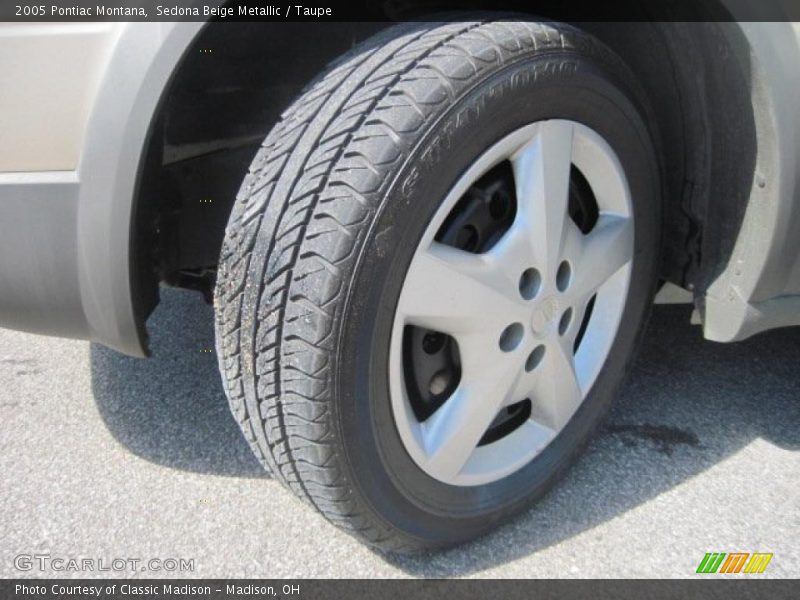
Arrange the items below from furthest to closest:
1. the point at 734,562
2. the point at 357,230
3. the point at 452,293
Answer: the point at 734,562, the point at 452,293, the point at 357,230

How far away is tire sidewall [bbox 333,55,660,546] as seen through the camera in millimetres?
1446

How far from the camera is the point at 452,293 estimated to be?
1.58 m

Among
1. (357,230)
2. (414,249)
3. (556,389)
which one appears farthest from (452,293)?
(556,389)

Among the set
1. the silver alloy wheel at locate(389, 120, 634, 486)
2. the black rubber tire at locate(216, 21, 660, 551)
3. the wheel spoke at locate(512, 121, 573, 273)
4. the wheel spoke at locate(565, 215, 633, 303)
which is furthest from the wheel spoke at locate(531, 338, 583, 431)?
the black rubber tire at locate(216, 21, 660, 551)

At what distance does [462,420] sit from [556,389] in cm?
29

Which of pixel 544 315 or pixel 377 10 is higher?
pixel 377 10

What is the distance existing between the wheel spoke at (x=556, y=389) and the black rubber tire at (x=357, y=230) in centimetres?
36

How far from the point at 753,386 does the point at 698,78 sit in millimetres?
1051

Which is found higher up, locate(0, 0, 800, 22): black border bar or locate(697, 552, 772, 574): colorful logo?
locate(0, 0, 800, 22): black border bar

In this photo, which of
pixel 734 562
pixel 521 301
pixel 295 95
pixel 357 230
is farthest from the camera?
pixel 295 95

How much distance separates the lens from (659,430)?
2.25 metres

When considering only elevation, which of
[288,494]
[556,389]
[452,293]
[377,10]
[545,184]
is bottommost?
[288,494]
